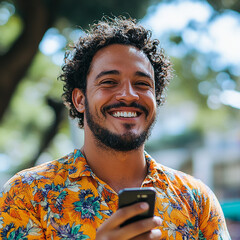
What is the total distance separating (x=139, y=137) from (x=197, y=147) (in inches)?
1220

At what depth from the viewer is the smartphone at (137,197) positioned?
5.33ft

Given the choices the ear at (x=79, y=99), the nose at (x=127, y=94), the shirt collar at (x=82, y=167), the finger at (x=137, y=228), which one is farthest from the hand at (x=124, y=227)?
the ear at (x=79, y=99)

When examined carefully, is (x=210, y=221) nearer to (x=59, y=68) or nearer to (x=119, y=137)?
(x=119, y=137)

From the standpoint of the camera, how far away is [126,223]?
1.66 m

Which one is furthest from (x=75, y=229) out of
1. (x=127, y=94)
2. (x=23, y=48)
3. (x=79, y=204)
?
(x=23, y=48)

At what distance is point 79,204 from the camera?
6.96ft

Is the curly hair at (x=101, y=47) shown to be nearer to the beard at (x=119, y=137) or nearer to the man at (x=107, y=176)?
the man at (x=107, y=176)

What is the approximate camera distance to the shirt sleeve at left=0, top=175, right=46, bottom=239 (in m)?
1.99

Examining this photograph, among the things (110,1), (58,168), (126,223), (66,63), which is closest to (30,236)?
(58,168)

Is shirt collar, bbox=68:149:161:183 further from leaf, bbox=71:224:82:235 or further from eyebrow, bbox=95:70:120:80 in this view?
eyebrow, bbox=95:70:120:80

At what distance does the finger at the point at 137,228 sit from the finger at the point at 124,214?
37 mm

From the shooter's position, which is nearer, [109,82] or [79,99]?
[109,82]

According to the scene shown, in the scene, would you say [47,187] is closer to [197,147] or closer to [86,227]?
[86,227]

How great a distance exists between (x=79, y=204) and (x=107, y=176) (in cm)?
35
